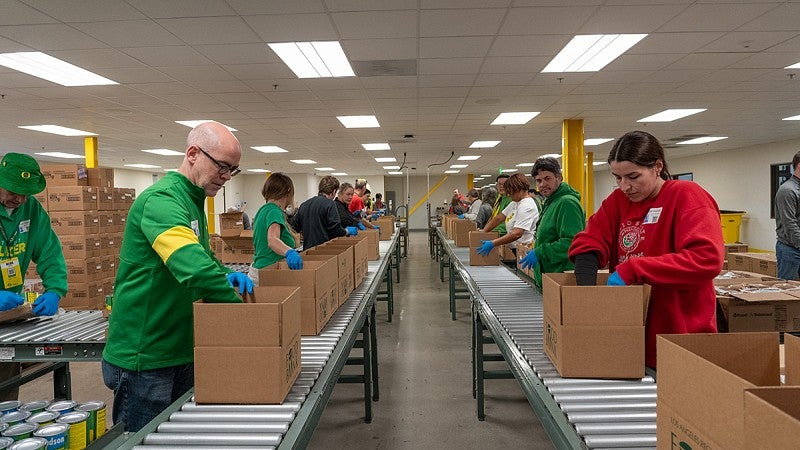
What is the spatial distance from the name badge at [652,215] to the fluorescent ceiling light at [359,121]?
578 centimetres

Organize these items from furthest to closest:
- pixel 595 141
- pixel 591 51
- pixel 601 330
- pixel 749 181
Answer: pixel 749 181 → pixel 595 141 → pixel 591 51 → pixel 601 330

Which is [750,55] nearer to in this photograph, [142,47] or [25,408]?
[142,47]

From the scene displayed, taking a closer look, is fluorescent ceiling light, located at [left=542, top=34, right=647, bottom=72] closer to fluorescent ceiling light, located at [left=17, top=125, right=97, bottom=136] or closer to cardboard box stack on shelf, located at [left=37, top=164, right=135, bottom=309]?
cardboard box stack on shelf, located at [left=37, top=164, right=135, bottom=309]

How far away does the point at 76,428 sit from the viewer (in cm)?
148

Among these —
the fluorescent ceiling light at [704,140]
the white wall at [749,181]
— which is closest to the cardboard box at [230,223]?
the fluorescent ceiling light at [704,140]

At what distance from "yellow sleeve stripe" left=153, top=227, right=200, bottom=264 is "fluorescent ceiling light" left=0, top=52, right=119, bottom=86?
3736mm

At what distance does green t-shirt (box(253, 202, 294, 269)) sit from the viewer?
3.06 meters

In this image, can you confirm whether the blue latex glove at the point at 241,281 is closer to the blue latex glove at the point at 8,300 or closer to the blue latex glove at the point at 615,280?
Result: the blue latex glove at the point at 615,280

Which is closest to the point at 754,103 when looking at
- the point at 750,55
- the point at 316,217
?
the point at 750,55

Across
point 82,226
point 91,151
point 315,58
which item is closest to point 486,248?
point 315,58

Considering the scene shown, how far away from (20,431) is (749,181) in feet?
45.1

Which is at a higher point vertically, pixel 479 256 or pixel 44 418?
pixel 479 256

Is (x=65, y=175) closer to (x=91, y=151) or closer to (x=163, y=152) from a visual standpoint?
(x=91, y=151)

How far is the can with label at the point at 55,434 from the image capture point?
4.38 ft
